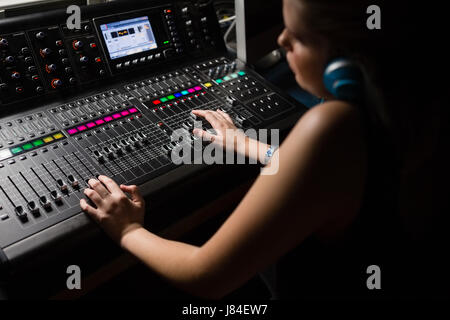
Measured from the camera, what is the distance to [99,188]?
3.13 ft

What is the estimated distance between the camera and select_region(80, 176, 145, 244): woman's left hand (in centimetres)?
91

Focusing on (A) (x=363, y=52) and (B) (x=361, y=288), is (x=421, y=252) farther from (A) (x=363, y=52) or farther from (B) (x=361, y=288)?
(A) (x=363, y=52)

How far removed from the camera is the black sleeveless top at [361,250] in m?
0.67

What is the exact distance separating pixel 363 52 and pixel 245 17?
38.4 inches

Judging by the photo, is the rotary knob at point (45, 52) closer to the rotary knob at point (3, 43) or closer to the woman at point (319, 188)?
the rotary knob at point (3, 43)

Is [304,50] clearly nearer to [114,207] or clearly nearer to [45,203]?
[114,207]

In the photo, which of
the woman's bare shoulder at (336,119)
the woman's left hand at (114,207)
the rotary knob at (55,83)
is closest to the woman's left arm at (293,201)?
the woman's bare shoulder at (336,119)

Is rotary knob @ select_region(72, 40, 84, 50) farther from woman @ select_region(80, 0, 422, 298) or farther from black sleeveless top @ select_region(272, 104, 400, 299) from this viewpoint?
black sleeveless top @ select_region(272, 104, 400, 299)

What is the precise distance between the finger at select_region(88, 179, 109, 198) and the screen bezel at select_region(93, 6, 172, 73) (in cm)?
53

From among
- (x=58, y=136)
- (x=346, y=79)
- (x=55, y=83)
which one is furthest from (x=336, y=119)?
(x=55, y=83)

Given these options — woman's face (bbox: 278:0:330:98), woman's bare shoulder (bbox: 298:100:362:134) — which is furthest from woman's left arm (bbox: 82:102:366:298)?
woman's face (bbox: 278:0:330:98)

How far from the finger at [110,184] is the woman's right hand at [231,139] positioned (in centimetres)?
30

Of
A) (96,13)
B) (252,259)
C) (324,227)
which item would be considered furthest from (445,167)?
(96,13)

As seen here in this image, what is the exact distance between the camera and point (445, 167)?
75cm
